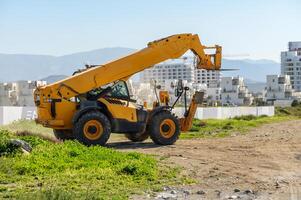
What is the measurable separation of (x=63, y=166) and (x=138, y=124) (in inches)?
305

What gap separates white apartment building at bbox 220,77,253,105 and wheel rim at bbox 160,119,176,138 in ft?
470

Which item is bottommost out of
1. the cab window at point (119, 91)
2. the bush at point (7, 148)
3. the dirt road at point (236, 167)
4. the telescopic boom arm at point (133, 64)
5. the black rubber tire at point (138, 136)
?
the dirt road at point (236, 167)

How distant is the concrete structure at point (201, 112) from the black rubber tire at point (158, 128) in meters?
12.7

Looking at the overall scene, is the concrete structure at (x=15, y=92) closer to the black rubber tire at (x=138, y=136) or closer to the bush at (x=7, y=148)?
the black rubber tire at (x=138, y=136)

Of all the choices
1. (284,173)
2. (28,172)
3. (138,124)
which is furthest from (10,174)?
(138,124)

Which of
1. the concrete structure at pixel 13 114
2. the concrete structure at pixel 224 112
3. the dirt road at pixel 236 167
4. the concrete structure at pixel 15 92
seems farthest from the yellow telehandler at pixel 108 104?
the concrete structure at pixel 15 92

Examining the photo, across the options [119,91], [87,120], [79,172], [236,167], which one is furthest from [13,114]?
[79,172]

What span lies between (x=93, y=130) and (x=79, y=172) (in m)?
7.01

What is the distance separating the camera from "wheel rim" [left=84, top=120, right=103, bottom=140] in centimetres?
2081

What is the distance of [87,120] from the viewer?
20.8 m

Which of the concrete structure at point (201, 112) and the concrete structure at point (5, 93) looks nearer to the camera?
the concrete structure at point (201, 112)

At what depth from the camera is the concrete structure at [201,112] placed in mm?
33291

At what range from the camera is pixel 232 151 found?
2044cm

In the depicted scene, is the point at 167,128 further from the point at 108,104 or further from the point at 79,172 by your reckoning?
the point at 79,172
